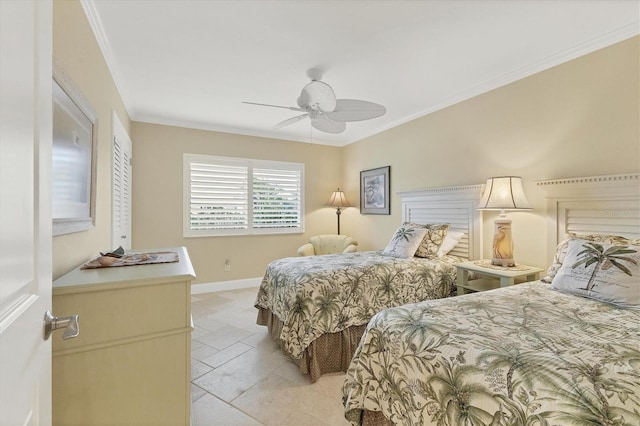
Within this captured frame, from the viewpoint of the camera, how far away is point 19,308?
0.59 m

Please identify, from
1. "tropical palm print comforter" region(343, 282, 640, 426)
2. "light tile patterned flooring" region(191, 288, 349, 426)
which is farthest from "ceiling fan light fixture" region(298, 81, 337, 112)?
"light tile patterned flooring" region(191, 288, 349, 426)

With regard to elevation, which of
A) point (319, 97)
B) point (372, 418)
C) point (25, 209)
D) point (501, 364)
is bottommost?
point (372, 418)

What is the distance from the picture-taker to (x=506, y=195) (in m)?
2.56

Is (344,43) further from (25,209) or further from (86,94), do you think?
(25,209)

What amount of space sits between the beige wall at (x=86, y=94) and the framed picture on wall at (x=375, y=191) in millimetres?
3329

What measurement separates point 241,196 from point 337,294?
2.81m

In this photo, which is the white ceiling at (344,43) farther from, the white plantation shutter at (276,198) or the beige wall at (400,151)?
the white plantation shutter at (276,198)

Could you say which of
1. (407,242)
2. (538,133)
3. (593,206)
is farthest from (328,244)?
(593,206)

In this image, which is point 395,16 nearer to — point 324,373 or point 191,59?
point 191,59

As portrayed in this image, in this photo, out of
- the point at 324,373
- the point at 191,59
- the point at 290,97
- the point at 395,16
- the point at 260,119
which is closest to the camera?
the point at 395,16

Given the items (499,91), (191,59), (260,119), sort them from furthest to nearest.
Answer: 1. (260,119)
2. (499,91)
3. (191,59)

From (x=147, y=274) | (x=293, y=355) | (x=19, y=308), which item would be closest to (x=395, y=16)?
(x=147, y=274)

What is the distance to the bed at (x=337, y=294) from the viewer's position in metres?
2.26

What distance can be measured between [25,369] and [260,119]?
12.6 ft
